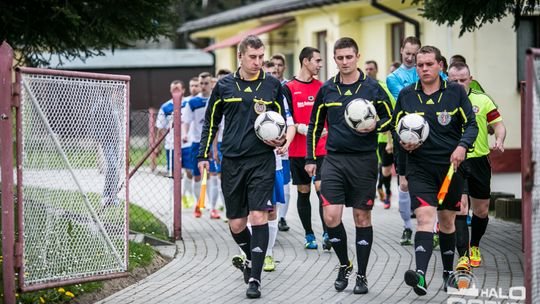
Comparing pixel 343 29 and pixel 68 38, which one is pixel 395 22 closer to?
pixel 343 29

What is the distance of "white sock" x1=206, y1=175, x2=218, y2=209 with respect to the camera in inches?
590

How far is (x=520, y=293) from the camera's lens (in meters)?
8.12

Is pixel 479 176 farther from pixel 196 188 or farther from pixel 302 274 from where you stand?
pixel 196 188

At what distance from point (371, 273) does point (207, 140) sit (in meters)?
2.15

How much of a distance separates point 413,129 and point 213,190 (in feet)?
24.1

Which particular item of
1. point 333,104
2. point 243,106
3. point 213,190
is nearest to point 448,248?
point 333,104

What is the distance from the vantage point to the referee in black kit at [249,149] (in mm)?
8570

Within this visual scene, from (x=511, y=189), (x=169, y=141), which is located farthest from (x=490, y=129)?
(x=511, y=189)

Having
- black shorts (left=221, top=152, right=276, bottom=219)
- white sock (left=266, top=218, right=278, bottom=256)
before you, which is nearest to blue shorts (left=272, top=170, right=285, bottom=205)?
white sock (left=266, top=218, right=278, bottom=256)

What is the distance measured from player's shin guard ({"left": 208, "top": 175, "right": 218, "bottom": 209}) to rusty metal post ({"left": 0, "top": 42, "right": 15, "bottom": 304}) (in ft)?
25.4

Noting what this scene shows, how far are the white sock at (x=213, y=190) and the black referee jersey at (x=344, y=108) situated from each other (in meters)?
6.46

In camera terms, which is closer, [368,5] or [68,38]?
[68,38]

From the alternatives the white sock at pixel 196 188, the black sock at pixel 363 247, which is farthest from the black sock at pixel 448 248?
the white sock at pixel 196 188

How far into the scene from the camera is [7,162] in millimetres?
7266
